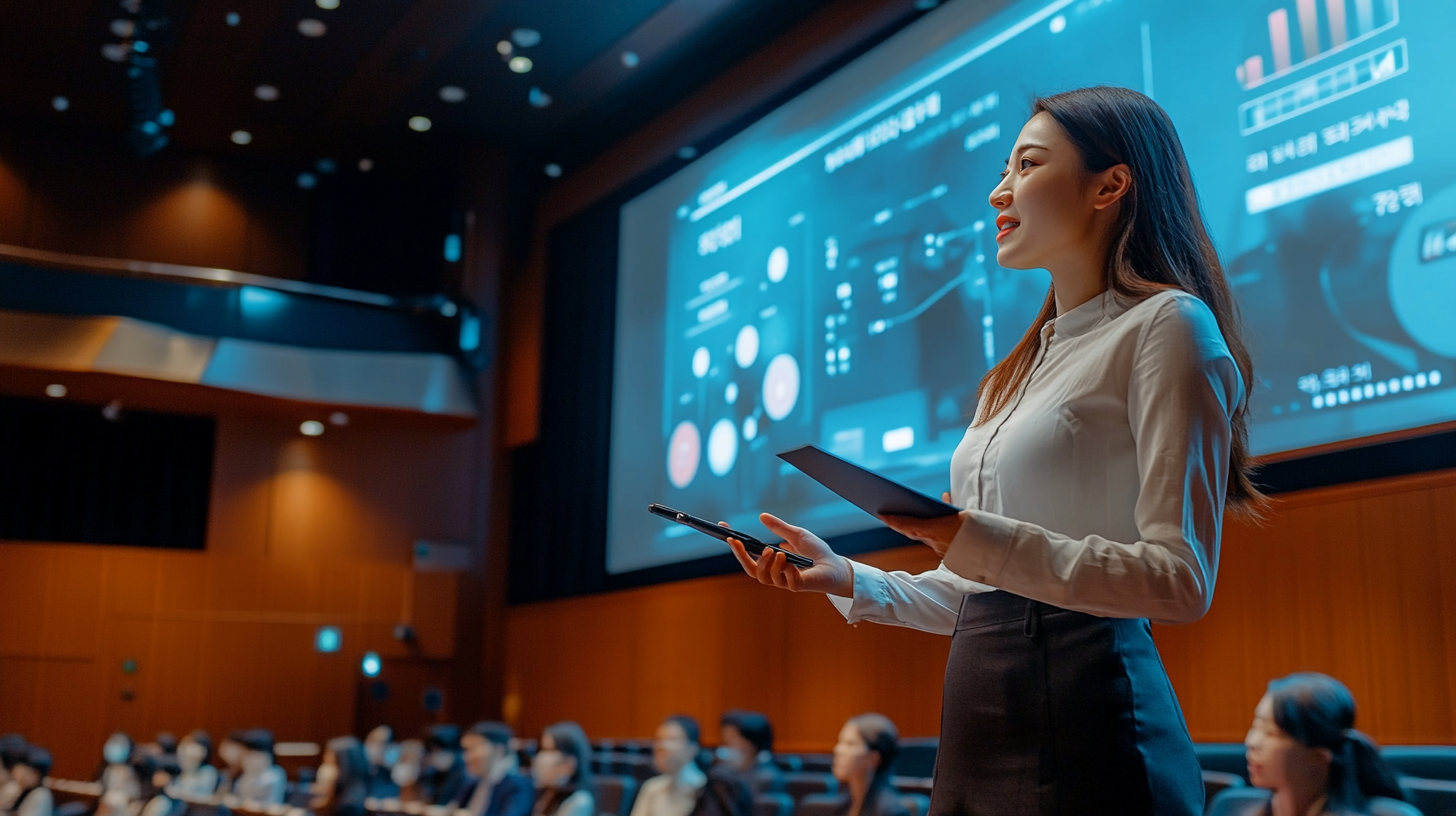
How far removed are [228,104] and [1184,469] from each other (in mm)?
10715

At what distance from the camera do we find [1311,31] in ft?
14.8

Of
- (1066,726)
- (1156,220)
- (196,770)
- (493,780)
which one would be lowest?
(196,770)

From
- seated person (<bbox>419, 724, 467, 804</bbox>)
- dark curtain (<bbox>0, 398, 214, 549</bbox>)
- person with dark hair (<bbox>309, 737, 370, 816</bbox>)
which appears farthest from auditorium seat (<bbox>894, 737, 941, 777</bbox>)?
dark curtain (<bbox>0, 398, 214, 549</bbox>)

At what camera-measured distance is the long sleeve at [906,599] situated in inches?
52.6

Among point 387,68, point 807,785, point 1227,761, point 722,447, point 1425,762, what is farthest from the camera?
point 387,68

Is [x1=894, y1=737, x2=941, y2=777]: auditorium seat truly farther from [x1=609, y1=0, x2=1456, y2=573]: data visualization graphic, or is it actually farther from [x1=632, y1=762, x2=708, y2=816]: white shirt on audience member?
[x1=609, y1=0, x2=1456, y2=573]: data visualization graphic

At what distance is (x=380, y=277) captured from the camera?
468 inches

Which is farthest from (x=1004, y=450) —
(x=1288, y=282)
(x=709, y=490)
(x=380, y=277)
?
(x=380, y=277)

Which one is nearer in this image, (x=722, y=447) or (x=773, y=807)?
(x=773, y=807)

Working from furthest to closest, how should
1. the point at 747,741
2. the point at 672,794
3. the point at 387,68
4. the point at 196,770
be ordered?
the point at 387,68 → the point at 196,770 → the point at 747,741 → the point at 672,794

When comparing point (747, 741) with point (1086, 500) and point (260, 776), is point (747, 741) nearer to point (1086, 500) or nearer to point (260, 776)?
point (260, 776)

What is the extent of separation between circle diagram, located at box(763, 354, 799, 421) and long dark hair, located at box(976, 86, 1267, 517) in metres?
5.58

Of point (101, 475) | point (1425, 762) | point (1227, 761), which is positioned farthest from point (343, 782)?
point (101, 475)

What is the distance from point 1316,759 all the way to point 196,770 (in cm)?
723
